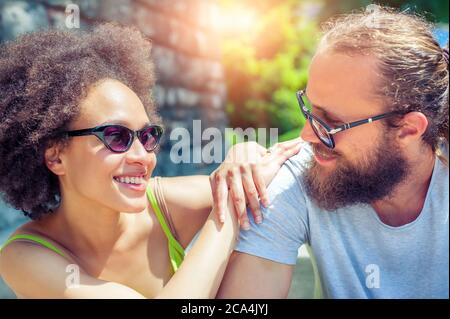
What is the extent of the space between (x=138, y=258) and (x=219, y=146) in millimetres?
5208

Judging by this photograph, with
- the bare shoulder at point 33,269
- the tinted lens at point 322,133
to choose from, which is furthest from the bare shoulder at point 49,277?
the tinted lens at point 322,133

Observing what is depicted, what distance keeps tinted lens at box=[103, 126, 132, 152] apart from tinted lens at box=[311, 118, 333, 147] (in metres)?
0.73

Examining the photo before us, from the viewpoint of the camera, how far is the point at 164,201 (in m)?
2.45

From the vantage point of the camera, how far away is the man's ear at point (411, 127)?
2.20 m

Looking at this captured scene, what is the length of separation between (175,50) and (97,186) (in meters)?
4.67

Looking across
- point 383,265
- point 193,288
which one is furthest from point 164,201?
point 383,265

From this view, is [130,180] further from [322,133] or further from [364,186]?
[364,186]

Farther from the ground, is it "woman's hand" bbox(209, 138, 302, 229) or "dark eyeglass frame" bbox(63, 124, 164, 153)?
"dark eyeglass frame" bbox(63, 124, 164, 153)

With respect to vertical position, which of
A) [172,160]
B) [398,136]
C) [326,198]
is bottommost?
[172,160]

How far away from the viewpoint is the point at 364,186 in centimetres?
222

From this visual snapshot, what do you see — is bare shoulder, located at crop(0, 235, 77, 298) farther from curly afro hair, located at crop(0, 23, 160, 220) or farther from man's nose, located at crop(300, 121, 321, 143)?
man's nose, located at crop(300, 121, 321, 143)

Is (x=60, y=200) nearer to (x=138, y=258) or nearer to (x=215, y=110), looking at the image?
(x=138, y=258)

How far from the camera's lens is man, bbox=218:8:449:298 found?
7.13 ft
